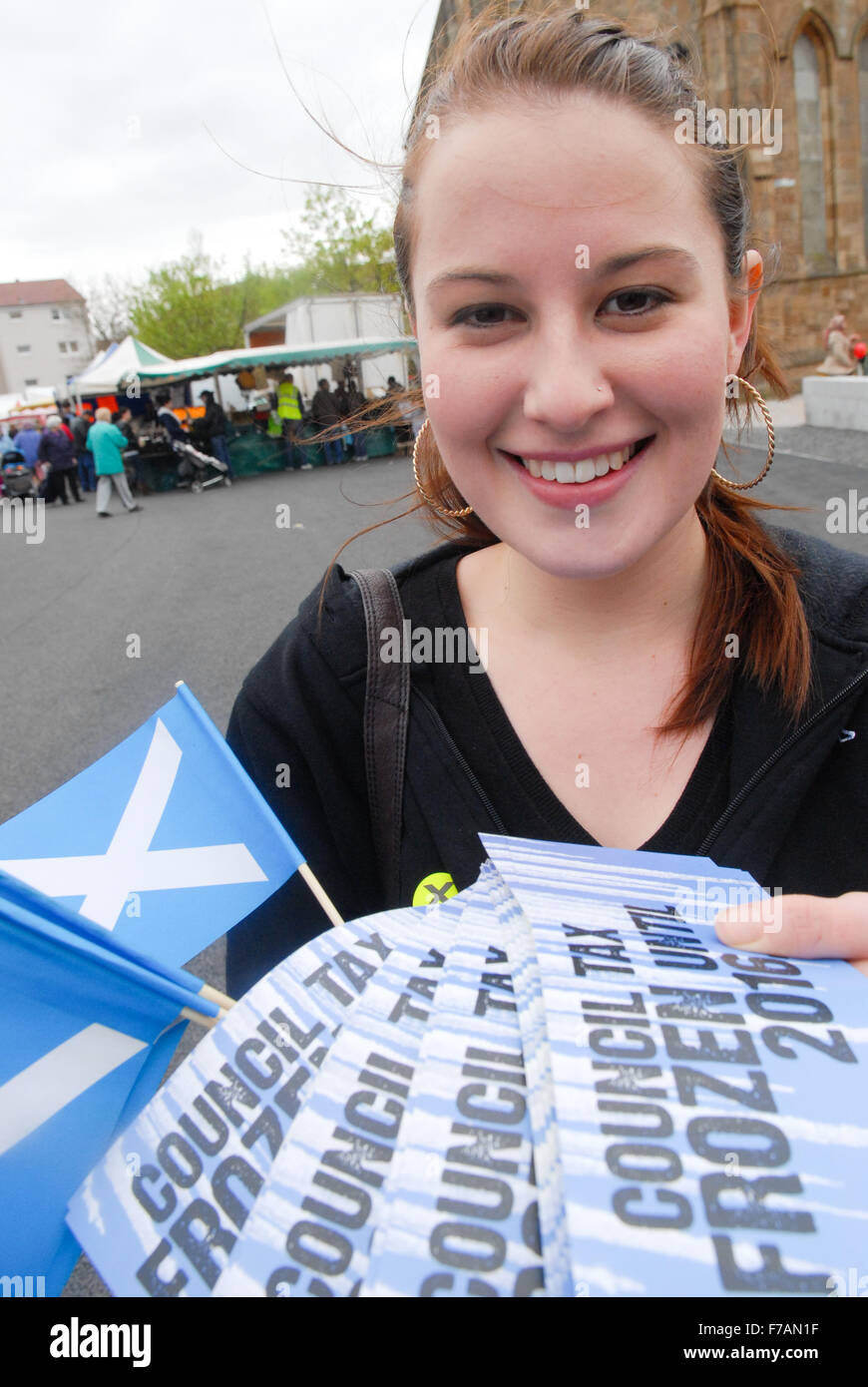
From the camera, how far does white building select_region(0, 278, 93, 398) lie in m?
89.5

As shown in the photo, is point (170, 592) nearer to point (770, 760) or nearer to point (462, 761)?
point (462, 761)

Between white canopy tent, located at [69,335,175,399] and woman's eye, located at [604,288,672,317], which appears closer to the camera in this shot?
woman's eye, located at [604,288,672,317]

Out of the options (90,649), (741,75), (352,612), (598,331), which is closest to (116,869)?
(352,612)

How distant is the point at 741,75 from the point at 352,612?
2452 centimetres

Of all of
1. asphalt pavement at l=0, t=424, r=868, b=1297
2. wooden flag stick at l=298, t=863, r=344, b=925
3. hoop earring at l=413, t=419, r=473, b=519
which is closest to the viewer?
wooden flag stick at l=298, t=863, r=344, b=925

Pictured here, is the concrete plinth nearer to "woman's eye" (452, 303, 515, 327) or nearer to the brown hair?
the brown hair

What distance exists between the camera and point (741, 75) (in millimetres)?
21156

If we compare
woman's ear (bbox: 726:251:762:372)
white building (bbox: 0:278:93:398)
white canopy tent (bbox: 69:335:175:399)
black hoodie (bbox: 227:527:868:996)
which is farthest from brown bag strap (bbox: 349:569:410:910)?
white building (bbox: 0:278:93:398)

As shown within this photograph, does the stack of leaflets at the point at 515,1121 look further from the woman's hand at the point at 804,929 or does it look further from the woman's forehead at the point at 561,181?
the woman's forehead at the point at 561,181

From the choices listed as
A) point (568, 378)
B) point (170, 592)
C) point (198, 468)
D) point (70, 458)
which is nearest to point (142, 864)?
point (568, 378)

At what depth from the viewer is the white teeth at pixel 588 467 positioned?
1.25 metres

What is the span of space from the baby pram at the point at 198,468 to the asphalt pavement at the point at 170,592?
10.8 feet

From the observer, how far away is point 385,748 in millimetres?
1424
